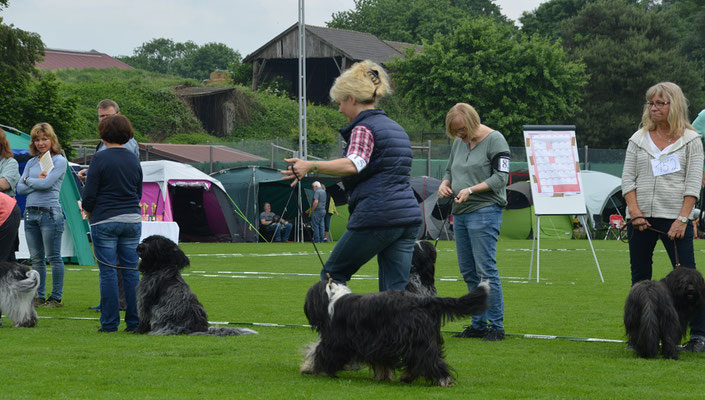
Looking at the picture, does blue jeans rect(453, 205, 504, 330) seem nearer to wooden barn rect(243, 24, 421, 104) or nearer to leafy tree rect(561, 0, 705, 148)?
leafy tree rect(561, 0, 705, 148)

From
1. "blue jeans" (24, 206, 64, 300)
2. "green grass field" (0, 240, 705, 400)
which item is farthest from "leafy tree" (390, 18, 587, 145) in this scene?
"blue jeans" (24, 206, 64, 300)

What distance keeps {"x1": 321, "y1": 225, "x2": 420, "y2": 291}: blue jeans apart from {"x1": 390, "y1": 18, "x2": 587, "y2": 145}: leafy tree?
3396cm

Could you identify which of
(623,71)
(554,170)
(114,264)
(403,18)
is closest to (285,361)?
(114,264)

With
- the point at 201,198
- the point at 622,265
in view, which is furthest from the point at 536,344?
the point at 201,198

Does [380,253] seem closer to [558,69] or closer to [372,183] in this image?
[372,183]

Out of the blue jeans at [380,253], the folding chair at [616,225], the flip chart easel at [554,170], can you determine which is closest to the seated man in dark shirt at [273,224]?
the folding chair at [616,225]

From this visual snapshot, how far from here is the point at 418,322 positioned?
173 inches

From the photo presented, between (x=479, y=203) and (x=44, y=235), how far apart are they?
4088 mm

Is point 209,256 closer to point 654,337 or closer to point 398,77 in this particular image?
point 654,337

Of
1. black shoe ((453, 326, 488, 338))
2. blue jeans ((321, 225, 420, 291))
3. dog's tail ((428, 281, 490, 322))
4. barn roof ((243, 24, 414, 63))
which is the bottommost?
black shoe ((453, 326, 488, 338))

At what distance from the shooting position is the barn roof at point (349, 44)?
47969mm

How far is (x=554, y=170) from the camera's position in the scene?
1139 centimetres

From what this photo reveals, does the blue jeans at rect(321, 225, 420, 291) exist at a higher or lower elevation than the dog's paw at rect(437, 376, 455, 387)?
higher

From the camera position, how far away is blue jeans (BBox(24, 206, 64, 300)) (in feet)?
26.5
